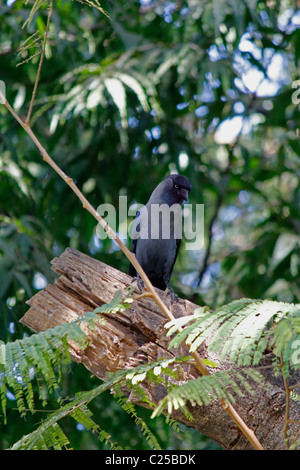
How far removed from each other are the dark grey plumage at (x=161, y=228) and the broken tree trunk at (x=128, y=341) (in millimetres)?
2311

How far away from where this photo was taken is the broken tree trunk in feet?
10.4

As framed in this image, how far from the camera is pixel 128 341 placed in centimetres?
332

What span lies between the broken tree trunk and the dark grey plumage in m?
2.31

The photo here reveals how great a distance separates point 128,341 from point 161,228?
260cm

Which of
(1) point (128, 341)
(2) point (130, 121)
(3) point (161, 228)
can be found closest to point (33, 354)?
(1) point (128, 341)

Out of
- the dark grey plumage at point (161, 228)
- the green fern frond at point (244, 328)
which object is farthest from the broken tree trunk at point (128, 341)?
the dark grey plumage at point (161, 228)

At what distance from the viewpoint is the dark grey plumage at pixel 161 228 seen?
18.7 feet

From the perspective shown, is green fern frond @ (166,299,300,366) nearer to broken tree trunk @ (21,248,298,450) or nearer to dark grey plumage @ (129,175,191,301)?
broken tree trunk @ (21,248,298,450)

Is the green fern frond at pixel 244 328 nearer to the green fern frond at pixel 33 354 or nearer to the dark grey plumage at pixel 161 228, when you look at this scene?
the green fern frond at pixel 33 354

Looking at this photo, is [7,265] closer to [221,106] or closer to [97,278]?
[97,278]

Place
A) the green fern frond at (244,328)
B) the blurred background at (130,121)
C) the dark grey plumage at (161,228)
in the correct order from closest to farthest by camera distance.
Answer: the green fern frond at (244,328), the dark grey plumage at (161,228), the blurred background at (130,121)

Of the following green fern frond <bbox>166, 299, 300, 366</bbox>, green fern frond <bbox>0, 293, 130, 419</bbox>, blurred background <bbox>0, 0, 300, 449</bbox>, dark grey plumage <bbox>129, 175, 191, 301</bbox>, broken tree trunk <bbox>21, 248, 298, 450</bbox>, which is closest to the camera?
green fern frond <bbox>166, 299, 300, 366</bbox>

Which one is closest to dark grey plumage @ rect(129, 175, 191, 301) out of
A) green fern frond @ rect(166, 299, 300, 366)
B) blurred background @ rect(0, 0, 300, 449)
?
blurred background @ rect(0, 0, 300, 449)
